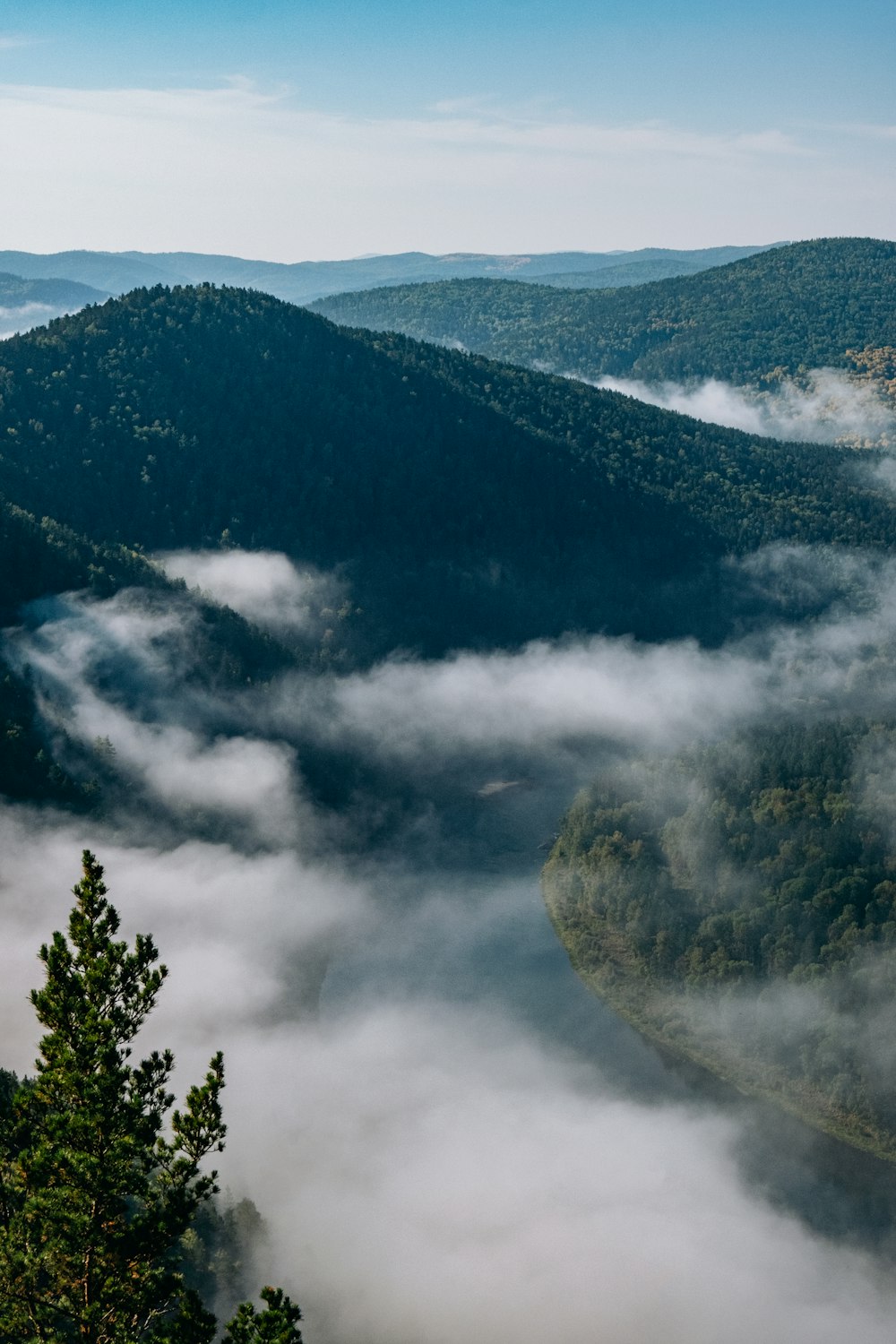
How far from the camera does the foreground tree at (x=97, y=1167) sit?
2983 centimetres

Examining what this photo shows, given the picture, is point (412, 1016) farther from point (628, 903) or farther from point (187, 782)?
point (187, 782)

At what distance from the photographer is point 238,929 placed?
136 metres

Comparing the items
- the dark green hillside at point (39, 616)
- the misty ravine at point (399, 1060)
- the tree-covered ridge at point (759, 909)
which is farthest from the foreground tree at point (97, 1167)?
the dark green hillside at point (39, 616)

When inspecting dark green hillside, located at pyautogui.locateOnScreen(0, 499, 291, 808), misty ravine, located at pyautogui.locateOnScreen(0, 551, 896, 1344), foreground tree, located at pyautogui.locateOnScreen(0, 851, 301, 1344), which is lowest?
misty ravine, located at pyautogui.locateOnScreen(0, 551, 896, 1344)

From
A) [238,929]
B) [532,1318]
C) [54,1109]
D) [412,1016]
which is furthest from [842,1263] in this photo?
[54,1109]

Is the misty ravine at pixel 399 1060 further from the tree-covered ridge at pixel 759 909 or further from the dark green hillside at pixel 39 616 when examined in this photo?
the tree-covered ridge at pixel 759 909

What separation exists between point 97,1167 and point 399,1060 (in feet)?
321

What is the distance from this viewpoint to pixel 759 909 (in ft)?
461

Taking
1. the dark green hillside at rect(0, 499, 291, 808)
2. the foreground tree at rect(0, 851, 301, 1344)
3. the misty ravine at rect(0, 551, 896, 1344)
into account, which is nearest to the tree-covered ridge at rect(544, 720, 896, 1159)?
the misty ravine at rect(0, 551, 896, 1344)

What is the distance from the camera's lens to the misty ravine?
9219 centimetres

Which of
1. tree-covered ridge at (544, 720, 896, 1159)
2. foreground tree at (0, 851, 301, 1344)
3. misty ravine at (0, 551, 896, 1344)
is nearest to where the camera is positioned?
foreground tree at (0, 851, 301, 1344)

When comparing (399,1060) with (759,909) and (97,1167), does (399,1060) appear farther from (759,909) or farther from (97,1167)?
(97,1167)

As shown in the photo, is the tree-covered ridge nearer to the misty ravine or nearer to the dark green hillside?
the misty ravine

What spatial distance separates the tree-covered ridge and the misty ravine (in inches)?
221
